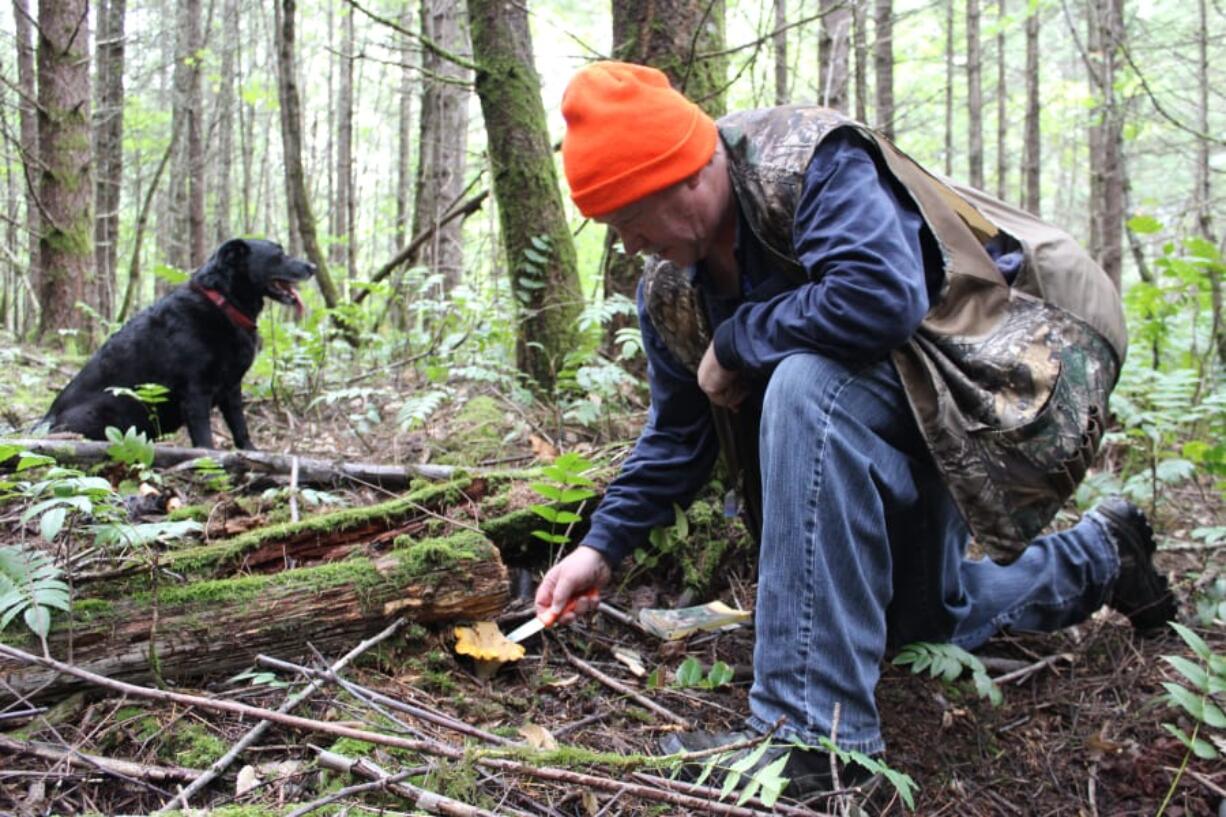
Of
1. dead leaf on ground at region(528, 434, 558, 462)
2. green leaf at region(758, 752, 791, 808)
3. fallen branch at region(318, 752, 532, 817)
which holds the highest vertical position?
dead leaf on ground at region(528, 434, 558, 462)

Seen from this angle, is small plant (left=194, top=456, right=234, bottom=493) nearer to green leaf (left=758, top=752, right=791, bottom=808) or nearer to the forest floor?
the forest floor

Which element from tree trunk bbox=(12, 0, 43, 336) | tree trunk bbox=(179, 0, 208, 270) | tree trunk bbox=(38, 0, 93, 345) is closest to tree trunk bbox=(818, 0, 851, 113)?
tree trunk bbox=(38, 0, 93, 345)

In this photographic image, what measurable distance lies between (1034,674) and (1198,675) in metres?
0.75

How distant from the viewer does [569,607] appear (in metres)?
2.66

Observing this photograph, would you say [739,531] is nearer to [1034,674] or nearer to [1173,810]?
[1034,674]

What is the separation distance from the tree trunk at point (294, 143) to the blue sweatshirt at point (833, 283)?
18.6 feet

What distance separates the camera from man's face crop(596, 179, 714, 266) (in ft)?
7.75

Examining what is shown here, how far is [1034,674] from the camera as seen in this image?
2.91 meters

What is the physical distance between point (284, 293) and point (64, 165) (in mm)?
5098

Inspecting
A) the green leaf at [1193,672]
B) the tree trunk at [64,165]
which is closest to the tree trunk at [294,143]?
the tree trunk at [64,165]

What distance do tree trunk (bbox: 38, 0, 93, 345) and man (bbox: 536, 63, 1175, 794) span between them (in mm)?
8812

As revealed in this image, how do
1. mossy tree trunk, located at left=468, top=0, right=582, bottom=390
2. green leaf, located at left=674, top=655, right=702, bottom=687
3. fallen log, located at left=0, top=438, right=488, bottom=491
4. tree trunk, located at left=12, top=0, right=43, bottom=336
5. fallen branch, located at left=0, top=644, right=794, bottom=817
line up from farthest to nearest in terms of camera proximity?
tree trunk, located at left=12, top=0, right=43, bottom=336 → mossy tree trunk, located at left=468, top=0, right=582, bottom=390 → fallen log, located at left=0, top=438, right=488, bottom=491 → green leaf, located at left=674, top=655, right=702, bottom=687 → fallen branch, located at left=0, top=644, right=794, bottom=817

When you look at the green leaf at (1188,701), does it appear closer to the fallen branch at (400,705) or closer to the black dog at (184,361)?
the fallen branch at (400,705)

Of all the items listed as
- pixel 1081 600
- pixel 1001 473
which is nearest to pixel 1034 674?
pixel 1081 600
